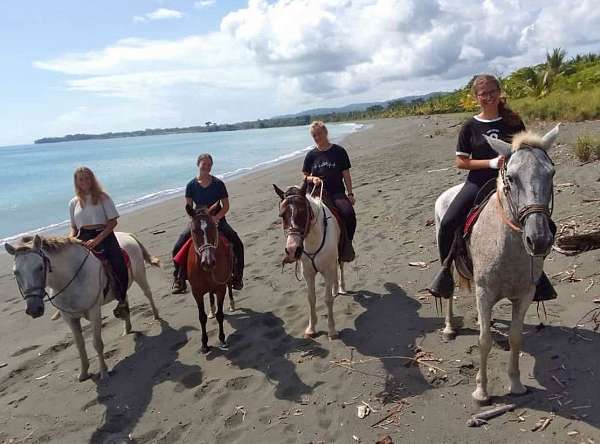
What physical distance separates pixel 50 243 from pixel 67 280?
49 centimetres

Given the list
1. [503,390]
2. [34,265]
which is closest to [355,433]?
[503,390]

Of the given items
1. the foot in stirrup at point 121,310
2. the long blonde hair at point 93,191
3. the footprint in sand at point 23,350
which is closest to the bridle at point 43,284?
the foot in stirrup at point 121,310

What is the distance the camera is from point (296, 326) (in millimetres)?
5922

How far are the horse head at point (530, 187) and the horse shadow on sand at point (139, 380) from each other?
376 cm

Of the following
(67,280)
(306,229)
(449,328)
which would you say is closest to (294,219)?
(306,229)

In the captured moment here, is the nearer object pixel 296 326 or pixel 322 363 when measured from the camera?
pixel 322 363

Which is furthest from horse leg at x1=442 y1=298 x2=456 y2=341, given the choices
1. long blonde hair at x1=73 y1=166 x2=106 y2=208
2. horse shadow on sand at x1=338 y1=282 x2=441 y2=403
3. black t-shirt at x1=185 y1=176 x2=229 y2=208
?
long blonde hair at x1=73 y1=166 x2=106 y2=208

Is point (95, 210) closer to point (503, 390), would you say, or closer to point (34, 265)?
point (34, 265)

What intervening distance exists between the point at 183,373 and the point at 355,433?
2.40m

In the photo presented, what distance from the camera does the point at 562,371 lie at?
3908 millimetres

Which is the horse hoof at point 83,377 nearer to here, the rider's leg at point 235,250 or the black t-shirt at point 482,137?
the rider's leg at point 235,250

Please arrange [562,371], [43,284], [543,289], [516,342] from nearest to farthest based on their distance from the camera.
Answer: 1. [516,342]
2. [562,371]
3. [543,289]
4. [43,284]

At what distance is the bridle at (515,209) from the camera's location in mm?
2982

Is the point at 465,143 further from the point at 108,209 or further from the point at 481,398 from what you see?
the point at 108,209
